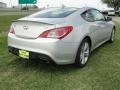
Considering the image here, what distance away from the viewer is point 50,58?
456 cm

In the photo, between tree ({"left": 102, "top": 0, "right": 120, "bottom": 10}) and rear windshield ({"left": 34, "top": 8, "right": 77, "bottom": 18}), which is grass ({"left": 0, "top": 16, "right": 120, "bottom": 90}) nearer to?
rear windshield ({"left": 34, "top": 8, "right": 77, "bottom": 18})

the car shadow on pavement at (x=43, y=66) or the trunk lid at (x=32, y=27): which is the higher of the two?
the trunk lid at (x=32, y=27)

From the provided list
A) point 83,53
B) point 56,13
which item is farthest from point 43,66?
point 56,13

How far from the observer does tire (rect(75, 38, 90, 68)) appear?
5.01 m

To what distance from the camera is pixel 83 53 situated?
210 inches

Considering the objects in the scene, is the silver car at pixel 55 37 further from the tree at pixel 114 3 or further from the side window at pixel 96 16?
the tree at pixel 114 3

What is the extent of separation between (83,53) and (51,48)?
110cm

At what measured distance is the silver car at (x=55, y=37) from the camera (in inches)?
179

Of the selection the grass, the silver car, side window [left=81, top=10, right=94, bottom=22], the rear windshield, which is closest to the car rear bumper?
the silver car

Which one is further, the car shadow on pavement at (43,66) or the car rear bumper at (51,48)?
the car shadow on pavement at (43,66)

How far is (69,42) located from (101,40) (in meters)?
2.21

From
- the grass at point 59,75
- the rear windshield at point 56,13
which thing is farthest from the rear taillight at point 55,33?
the grass at point 59,75

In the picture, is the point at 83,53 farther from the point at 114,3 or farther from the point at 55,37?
the point at 114,3

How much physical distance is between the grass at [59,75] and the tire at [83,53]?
141mm
